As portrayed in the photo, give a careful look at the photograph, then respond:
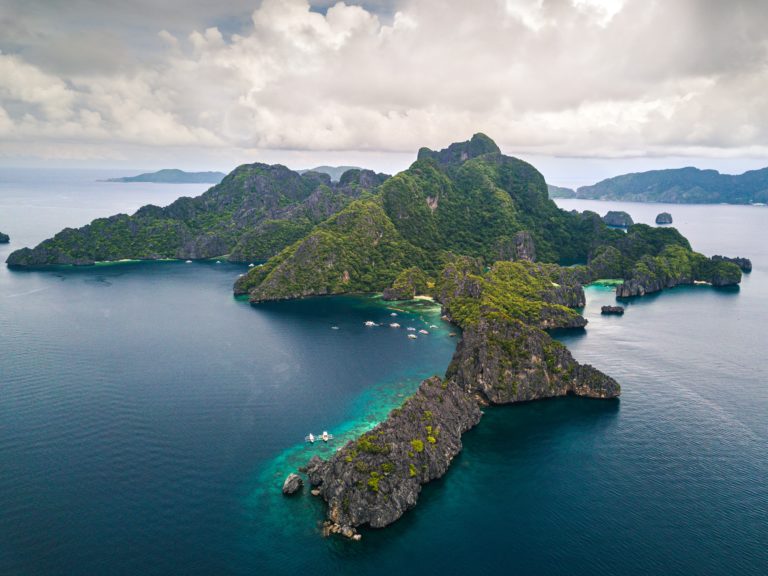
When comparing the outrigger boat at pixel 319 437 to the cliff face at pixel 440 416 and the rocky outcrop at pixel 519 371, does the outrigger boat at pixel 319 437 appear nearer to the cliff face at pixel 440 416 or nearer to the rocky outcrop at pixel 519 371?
the cliff face at pixel 440 416

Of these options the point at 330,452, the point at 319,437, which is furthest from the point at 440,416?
the point at 319,437

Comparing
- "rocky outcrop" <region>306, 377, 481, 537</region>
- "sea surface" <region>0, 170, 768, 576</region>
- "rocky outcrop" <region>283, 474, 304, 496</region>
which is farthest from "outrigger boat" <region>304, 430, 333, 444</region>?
"rocky outcrop" <region>283, 474, 304, 496</region>

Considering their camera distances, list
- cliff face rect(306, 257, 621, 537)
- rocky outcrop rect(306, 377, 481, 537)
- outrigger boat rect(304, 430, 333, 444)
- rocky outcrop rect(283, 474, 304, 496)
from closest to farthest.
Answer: rocky outcrop rect(306, 377, 481, 537) → cliff face rect(306, 257, 621, 537) → rocky outcrop rect(283, 474, 304, 496) → outrigger boat rect(304, 430, 333, 444)

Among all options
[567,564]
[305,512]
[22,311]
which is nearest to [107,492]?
[305,512]

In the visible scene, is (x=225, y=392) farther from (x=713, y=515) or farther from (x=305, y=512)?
(x=713, y=515)

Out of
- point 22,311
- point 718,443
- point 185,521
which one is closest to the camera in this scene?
point 185,521

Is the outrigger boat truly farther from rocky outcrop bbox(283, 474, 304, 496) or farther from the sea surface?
rocky outcrop bbox(283, 474, 304, 496)
